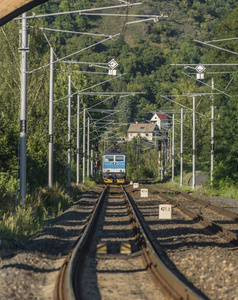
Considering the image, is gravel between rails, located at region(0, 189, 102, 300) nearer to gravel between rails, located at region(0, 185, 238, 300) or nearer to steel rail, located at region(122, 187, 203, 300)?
gravel between rails, located at region(0, 185, 238, 300)

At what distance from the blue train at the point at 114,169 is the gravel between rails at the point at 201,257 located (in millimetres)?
40748

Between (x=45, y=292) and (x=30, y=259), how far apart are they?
100 inches

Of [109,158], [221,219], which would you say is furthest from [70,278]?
[109,158]

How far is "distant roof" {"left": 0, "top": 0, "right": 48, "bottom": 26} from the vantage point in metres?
10.4

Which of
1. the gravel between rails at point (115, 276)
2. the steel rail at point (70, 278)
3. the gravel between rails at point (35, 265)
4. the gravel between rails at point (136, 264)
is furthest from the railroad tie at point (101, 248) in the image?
the gravel between rails at point (35, 265)

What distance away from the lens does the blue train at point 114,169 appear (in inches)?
2331

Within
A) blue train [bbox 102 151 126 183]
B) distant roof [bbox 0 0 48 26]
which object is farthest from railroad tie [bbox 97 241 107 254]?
blue train [bbox 102 151 126 183]

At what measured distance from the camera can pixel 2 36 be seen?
5141cm

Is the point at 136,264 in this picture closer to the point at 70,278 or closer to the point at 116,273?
the point at 116,273

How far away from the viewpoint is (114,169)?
59281 millimetres

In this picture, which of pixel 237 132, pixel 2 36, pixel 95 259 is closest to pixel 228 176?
pixel 237 132

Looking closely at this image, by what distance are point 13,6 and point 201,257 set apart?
5996 millimetres

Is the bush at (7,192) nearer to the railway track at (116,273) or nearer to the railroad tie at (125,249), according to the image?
the railway track at (116,273)

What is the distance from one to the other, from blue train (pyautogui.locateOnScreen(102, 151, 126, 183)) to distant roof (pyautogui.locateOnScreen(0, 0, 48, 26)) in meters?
48.7
